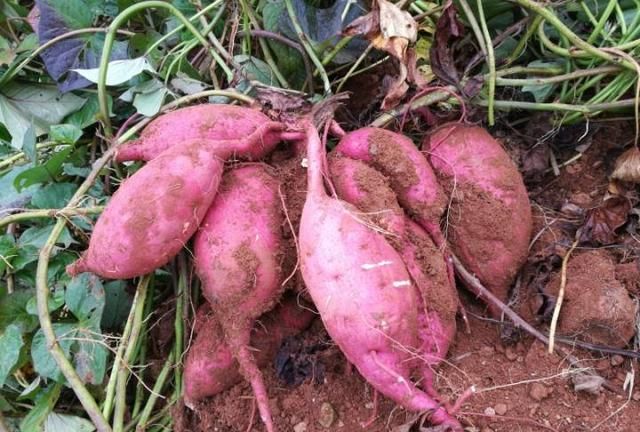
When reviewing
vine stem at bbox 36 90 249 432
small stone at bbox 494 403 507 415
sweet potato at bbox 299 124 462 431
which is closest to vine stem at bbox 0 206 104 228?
vine stem at bbox 36 90 249 432

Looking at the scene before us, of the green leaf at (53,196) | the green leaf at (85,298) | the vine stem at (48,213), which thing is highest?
the vine stem at (48,213)

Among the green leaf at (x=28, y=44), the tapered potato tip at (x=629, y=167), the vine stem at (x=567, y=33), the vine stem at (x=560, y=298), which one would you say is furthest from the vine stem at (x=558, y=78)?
the green leaf at (x=28, y=44)

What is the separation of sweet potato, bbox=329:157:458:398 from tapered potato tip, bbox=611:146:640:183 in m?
0.40

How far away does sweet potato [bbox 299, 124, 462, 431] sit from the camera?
877 millimetres

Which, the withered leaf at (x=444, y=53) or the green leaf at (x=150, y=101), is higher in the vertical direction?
the withered leaf at (x=444, y=53)

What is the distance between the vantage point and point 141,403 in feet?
3.72

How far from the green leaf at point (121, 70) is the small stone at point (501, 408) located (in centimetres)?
96

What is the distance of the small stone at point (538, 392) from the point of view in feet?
3.08

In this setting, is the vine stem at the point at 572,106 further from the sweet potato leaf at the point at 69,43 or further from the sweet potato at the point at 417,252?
the sweet potato leaf at the point at 69,43

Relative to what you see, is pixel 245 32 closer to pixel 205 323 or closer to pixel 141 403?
pixel 205 323

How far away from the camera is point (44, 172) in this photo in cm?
116

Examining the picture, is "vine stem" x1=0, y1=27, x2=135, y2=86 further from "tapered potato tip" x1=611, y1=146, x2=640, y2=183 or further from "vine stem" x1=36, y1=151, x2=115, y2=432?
"tapered potato tip" x1=611, y1=146, x2=640, y2=183

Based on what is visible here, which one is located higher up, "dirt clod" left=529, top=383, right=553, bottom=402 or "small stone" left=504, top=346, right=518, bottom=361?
"dirt clod" left=529, top=383, right=553, bottom=402

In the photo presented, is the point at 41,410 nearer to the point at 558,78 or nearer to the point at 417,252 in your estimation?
the point at 417,252
